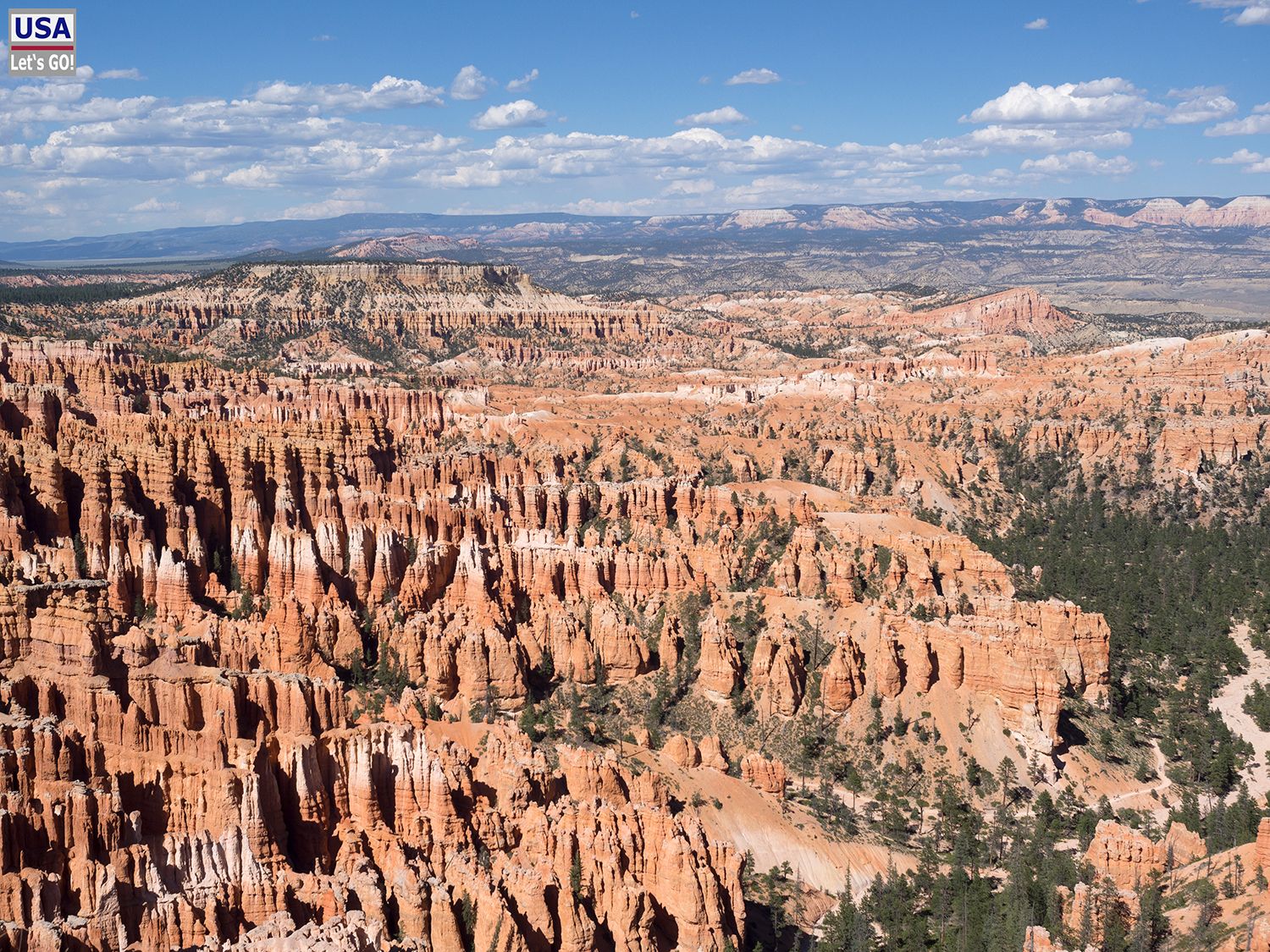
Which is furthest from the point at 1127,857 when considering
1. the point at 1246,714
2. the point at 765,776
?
the point at 1246,714

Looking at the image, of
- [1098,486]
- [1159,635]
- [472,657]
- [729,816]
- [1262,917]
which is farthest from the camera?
[1098,486]

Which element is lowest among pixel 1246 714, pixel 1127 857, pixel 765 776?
pixel 1246 714

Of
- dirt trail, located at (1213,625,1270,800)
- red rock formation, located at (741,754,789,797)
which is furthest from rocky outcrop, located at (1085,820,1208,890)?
dirt trail, located at (1213,625,1270,800)

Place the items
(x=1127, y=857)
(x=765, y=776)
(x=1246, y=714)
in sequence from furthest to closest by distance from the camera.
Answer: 1. (x=1246, y=714)
2. (x=765, y=776)
3. (x=1127, y=857)

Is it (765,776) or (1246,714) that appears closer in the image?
(765,776)

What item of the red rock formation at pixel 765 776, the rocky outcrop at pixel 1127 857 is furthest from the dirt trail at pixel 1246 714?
the red rock formation at pixel 765 776

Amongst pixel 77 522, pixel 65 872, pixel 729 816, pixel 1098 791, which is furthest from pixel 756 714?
pixel 77 522

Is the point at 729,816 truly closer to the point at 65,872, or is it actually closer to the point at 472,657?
the point at 472,657

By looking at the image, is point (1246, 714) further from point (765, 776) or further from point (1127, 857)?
point (765, 776)
